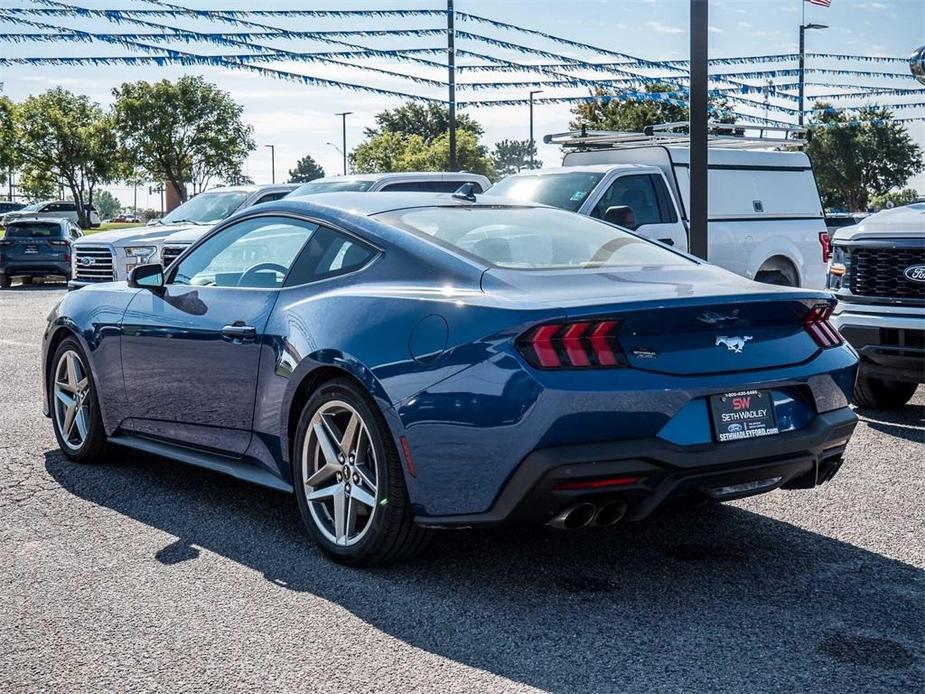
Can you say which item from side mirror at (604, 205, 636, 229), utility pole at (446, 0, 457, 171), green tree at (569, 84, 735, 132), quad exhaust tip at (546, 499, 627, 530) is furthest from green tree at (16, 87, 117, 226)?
quad exhaust tip at (546, 499, 627, 530)

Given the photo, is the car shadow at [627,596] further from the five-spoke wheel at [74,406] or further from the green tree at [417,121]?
the green tree at [417,121]

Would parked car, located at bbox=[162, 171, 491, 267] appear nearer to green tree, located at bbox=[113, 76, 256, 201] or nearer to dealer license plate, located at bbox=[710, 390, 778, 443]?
dealer license plate, located at bbox=[710, 390, 778, 443]

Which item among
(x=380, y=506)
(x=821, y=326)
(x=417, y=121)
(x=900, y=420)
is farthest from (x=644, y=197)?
(x=417, y=121)

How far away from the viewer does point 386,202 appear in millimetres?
5332

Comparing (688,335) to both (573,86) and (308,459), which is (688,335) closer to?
(308,459)

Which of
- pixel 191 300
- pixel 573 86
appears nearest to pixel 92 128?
pixel 573 86

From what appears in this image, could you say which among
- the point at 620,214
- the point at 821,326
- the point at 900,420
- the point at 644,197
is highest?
the point at 644,197

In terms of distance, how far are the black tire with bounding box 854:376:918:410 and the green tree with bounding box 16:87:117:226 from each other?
233 ft

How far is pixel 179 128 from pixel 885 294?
73687mm

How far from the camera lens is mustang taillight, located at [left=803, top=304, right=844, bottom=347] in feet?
15.3

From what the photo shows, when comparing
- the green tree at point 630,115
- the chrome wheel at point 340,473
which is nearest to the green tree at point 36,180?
the green tree at point 630,115

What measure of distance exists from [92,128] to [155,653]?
7569 cm

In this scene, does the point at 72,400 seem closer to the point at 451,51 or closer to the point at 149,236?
the point at 149,236

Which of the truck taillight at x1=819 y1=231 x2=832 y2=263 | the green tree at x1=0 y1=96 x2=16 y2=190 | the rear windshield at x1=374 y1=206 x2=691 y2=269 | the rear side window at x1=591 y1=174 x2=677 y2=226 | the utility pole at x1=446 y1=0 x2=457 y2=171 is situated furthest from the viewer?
the green tree at x1=0 y1=96 x2=16 y2=190
